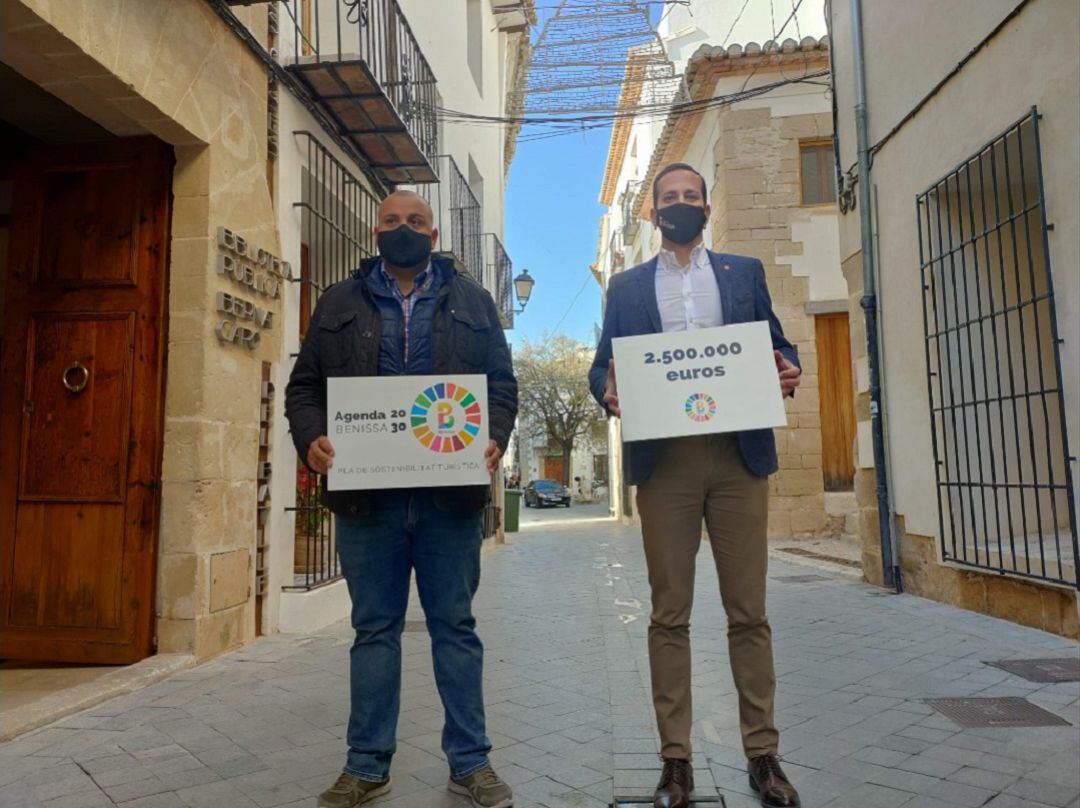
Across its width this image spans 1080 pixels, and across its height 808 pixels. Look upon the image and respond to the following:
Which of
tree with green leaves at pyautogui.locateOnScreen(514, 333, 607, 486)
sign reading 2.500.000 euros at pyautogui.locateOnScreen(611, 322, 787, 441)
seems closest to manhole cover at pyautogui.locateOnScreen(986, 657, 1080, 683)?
sign reading 2.500.000 euros at pyautogui.locateOnScreen(611, 322, 787, 441)

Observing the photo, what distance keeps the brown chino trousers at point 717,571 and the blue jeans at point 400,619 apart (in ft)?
1.93

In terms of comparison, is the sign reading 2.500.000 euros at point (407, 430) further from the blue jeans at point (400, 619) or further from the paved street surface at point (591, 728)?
the paved street surface at point (591, 728)

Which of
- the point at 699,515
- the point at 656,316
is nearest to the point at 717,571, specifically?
the point at 699,515

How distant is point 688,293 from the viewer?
109 inches

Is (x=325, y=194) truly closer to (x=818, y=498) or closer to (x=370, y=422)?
(x=370, y=422)

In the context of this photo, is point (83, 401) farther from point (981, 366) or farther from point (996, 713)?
point (981, 366)

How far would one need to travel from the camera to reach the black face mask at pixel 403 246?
2.77 metres

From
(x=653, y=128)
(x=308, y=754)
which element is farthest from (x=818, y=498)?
(x=653, y=128)

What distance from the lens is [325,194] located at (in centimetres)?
658

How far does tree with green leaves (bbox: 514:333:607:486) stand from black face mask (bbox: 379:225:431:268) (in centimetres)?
3435

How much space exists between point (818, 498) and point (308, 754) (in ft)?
32.1

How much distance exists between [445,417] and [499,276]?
39.9 feet

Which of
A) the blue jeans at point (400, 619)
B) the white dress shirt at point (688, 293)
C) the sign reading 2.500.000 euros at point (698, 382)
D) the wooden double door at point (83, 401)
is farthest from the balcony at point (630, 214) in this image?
the blue jeans at point (400, 619)

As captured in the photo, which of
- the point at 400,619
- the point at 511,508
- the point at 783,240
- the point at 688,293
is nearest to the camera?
the point at 400,619
